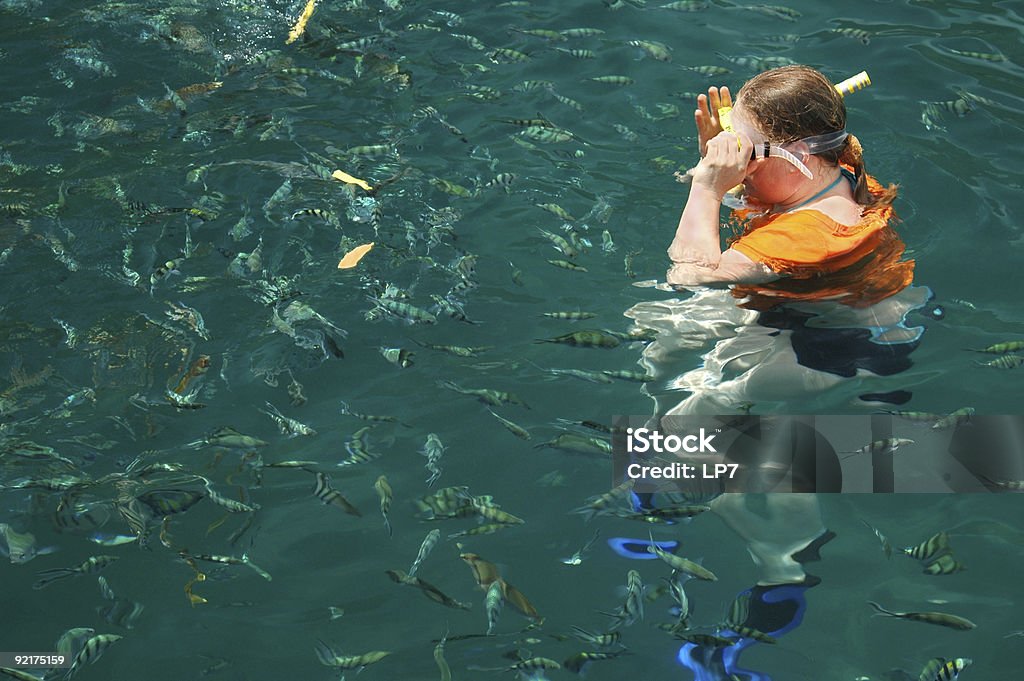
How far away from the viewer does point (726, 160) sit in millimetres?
4797

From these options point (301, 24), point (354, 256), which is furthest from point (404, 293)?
point (301, 24)

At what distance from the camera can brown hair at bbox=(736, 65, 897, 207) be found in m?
4.73

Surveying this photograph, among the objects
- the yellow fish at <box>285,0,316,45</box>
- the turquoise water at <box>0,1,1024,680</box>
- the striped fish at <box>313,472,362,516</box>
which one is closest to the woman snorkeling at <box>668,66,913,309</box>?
the turquoise water at <box>0,1,1024,680</box>

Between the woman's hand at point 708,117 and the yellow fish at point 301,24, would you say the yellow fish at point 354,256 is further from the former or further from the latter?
the yellow fish at point 301,24

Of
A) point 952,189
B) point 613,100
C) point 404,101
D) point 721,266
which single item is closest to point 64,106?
point 404,101

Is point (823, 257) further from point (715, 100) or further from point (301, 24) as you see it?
point (301, 24)

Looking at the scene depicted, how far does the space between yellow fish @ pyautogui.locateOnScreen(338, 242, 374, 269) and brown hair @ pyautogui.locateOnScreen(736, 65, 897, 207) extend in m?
2.74

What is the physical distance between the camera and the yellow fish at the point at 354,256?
6512 mm

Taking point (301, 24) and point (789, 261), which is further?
point (301, 24)

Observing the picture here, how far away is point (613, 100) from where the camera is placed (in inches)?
326

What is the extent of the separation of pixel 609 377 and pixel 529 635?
1708mm

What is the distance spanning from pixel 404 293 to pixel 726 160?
2.26 meters

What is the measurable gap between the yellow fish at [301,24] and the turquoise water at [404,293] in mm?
134

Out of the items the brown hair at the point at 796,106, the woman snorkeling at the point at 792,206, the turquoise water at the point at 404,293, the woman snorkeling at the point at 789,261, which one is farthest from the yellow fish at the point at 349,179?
the brown hair at the point at 796,106
